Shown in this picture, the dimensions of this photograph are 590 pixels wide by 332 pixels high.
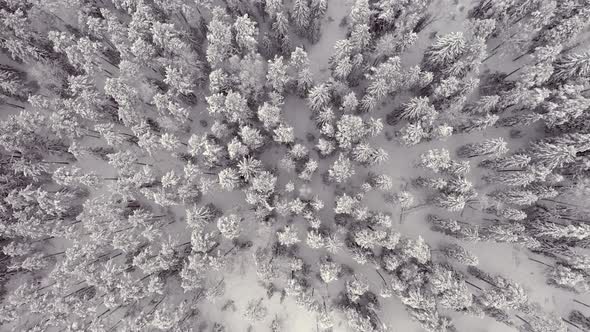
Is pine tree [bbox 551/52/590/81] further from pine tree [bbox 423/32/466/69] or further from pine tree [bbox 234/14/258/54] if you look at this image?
pine tree [bbox 234/14/258/54]

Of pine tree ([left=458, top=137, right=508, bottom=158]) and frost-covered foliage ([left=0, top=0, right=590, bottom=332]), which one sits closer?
frost-covered foliage ([left=0, top=0, right=590, bottom=332])

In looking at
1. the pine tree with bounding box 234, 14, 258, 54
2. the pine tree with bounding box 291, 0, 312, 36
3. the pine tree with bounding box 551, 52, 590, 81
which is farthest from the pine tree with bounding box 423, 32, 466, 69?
the pine tree with bounding box 234, 14, 258, 54

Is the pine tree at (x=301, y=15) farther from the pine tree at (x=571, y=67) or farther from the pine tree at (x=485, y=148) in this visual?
the pine tree at (x=571, y=67)

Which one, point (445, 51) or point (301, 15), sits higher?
point (301, 15)

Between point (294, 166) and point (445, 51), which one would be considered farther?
point (294, 166)

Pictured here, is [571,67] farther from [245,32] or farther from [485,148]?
[245,32]

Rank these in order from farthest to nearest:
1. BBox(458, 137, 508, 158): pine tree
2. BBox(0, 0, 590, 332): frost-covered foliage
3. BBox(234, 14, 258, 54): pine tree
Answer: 1. BBox(234, 14, 258, 54): pine tree
2. BBox(458, 137, 508, 158): pine tree
3. BBox(0, 0, 590, 332): frost-covered foliage

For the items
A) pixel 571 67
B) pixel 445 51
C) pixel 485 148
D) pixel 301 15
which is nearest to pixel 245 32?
pixel 301 15

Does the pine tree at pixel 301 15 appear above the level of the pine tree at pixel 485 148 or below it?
above

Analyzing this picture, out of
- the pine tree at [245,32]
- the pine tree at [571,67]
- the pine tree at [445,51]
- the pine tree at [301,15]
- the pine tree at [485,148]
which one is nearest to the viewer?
the pine tree at [445,51]

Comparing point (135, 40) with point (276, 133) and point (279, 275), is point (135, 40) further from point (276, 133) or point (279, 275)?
point (279, 275)

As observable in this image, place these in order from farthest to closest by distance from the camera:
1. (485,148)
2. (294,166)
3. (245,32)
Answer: (294,166) → (485,148) → (245,32)

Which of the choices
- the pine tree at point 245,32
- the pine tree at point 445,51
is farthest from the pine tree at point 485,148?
the pine tree at point 245,32
